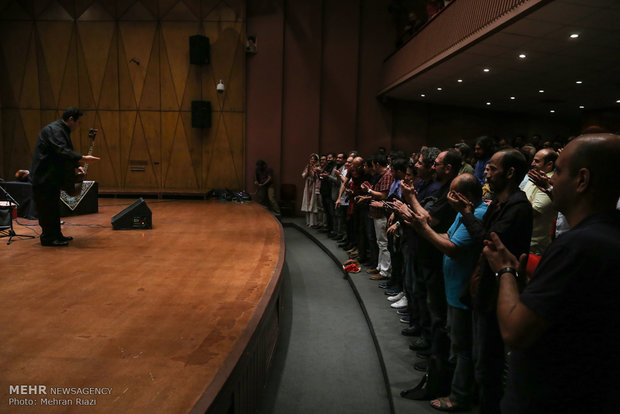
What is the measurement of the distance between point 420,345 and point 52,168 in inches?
141

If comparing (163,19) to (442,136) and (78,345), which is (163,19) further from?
(78,345)

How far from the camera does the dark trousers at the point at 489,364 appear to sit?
1.88 meters

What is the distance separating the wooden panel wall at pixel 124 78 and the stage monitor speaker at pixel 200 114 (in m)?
0.25

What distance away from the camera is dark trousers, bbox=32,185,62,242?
4.18 meters

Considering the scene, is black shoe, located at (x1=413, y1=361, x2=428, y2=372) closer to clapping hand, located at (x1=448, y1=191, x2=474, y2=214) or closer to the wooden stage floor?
the wooden stage floor

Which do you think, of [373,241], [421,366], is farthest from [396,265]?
[421,366]

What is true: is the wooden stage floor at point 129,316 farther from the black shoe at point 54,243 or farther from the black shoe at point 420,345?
the black shoe at point 420,345

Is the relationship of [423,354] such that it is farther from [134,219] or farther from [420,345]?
[134,219]

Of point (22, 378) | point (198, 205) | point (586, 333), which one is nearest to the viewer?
point (586, 333)

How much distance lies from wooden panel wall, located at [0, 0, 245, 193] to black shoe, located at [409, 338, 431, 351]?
7.21 m

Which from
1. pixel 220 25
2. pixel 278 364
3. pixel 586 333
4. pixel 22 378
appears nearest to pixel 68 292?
pixel 22 378

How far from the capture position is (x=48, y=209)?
420 cm

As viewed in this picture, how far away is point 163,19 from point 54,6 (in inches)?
87.3

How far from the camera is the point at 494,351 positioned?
1887 millimetres
